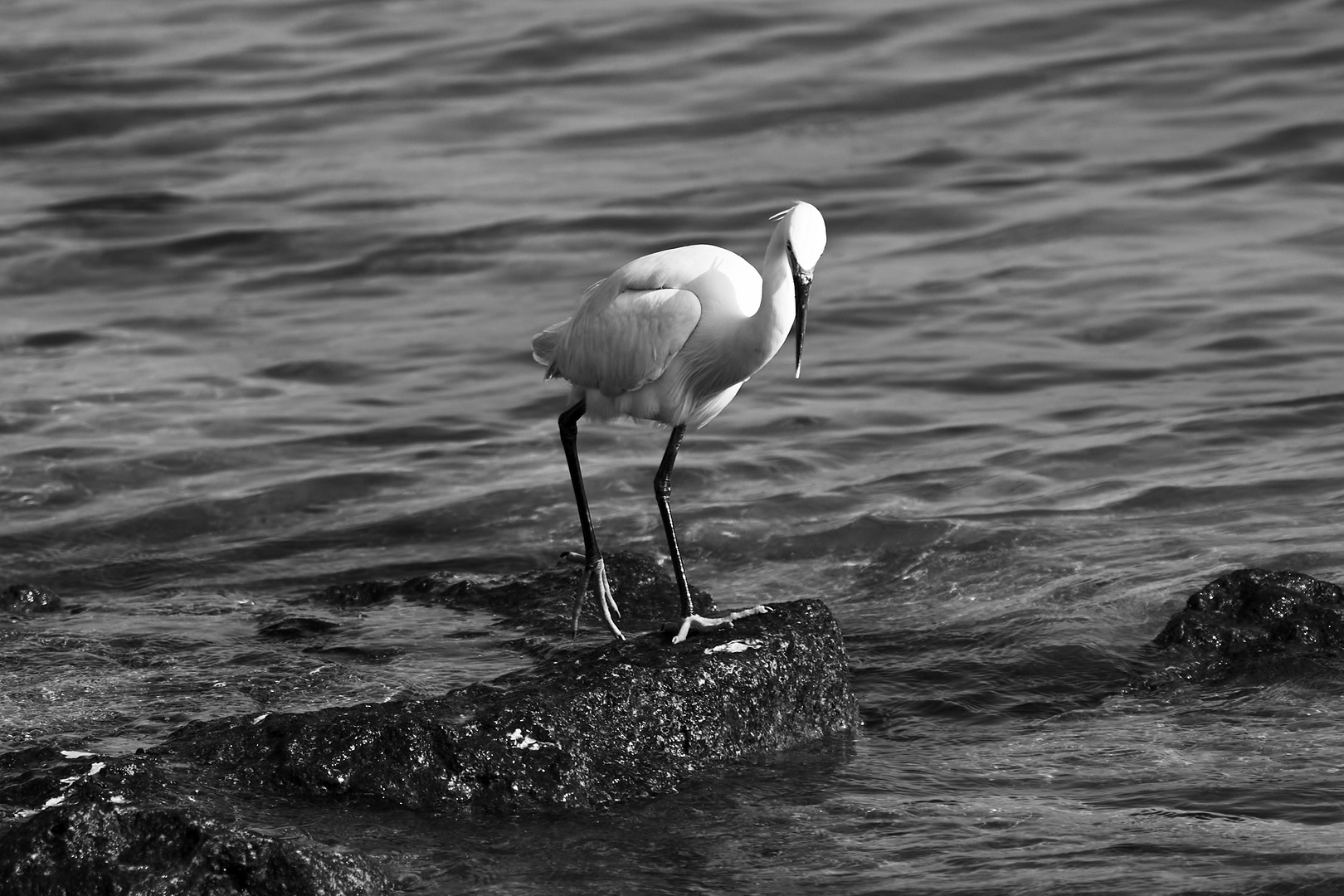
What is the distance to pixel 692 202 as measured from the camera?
15023mm

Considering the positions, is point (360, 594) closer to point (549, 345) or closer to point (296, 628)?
point (296, 628)

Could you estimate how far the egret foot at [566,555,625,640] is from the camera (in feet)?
21.4

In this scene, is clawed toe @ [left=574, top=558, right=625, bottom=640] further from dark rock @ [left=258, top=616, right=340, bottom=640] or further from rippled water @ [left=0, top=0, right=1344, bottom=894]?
dark rock @ [left=258, top=616, right=340, bottom=640]

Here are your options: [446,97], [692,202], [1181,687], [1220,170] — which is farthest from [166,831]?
[446,97]

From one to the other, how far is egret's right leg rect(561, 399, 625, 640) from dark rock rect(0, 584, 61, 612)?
2.25 m

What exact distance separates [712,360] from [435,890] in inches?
91.5

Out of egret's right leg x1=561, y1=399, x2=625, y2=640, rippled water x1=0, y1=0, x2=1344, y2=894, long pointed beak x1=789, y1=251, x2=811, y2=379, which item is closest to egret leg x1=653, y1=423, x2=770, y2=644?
egret's right leg x1=561, y1=399, x2=625, y2=640

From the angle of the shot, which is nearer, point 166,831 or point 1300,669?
point 166,831

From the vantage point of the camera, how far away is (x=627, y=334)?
6492mm

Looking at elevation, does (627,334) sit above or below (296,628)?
above


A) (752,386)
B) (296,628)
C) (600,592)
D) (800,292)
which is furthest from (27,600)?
(752,386)

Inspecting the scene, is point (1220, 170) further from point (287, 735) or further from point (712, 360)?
point (287, 735)

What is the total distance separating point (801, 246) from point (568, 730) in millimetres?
1688

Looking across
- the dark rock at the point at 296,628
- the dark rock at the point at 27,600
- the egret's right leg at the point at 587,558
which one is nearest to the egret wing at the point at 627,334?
the egret's right leg at the point at 587,558
